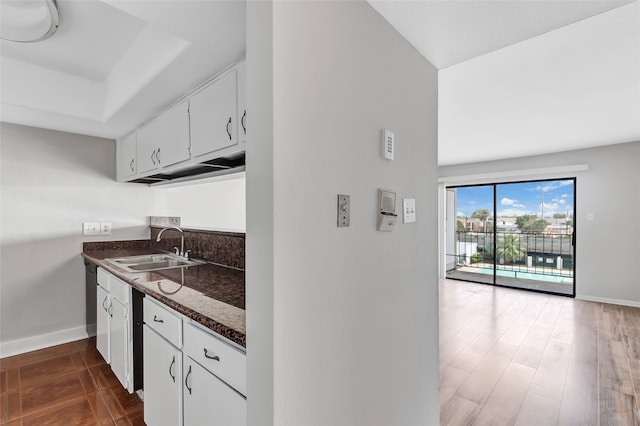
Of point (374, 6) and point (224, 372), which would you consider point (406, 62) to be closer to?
point (374, 6)

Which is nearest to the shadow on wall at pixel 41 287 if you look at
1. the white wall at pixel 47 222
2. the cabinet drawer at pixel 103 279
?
the white wall at pixel 47 222

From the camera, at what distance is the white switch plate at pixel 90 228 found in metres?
3.01

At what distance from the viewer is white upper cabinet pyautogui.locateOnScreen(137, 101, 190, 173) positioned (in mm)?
2025

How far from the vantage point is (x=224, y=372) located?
1114 mm

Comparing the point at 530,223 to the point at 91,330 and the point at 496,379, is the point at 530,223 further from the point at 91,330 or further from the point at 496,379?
the point at 91,330

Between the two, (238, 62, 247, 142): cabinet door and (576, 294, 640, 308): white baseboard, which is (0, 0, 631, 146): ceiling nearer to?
(238, 62, 247, 142): cabinet door

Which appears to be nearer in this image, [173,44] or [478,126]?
[173,44]

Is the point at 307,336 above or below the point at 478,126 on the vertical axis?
below

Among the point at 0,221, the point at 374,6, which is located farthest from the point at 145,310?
the point at 0,221

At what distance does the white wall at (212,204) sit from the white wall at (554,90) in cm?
185

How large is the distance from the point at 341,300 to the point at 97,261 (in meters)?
2.35

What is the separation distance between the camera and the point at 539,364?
2.61 metres

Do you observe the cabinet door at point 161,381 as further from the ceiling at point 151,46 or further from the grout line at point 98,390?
the ceiling at point 151,46

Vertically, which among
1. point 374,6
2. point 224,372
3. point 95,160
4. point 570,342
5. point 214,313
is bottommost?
point 570,342
